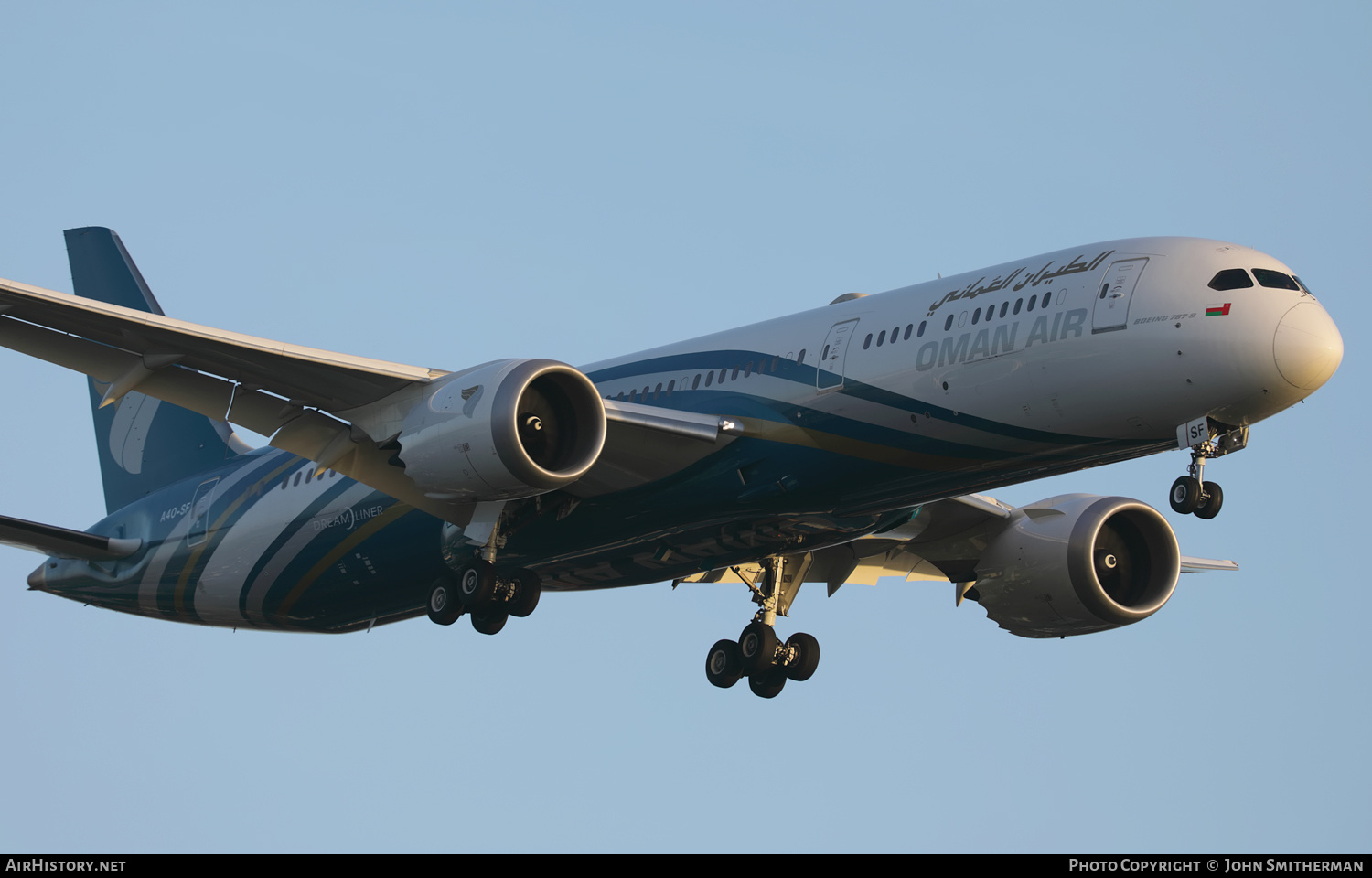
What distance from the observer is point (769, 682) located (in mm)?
32188

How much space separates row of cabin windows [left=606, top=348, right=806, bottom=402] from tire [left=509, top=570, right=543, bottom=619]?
348 cm

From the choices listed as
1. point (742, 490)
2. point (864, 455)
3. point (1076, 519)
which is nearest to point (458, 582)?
point (742, 490)

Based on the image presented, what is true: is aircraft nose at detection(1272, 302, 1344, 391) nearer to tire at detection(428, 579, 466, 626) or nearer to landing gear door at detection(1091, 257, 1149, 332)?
landing gear door at detection(1091, 257, 1149, 332)

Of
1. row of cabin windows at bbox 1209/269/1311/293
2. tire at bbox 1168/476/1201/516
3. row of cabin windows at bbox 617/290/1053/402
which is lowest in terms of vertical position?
tire at bbox 1168/476/1201/516

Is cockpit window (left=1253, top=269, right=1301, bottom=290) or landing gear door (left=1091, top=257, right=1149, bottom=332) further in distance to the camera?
landing gear door (left=1091, top=257, right=1149, bottom=332)

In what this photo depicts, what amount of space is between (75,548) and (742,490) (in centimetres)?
1492

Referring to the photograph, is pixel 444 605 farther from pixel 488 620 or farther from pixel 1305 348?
pixel 1305 348

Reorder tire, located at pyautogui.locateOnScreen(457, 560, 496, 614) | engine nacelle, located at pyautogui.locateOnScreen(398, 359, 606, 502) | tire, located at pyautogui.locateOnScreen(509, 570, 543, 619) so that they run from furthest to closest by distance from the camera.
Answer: tire, located at pyautogui.locateOnScreen(509, 570, 543, 619) < tire, located at pyautogui.locateOnScreen(457, 560, 496, 614) < engine nacelle, located at pyautogui.locateOnScreen(398, 359, 606, 502)

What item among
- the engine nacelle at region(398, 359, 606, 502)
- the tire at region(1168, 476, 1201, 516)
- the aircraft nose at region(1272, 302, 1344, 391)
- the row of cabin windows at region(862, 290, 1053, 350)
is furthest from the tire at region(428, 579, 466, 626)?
the aircraft nose at region(1272, 302, 1344, 391)

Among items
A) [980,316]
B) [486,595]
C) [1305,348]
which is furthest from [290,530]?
[1305,348]

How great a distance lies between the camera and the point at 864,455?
25016 millimetres

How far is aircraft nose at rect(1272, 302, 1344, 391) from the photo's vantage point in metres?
21.7

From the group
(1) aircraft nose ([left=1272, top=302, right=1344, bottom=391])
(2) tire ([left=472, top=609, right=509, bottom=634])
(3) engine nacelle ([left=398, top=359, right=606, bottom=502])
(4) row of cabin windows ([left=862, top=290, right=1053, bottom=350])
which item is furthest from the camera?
(2) tire ([left=472, top=609, right=509, bottom=634])

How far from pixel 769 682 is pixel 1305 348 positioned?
1369 centimetres
